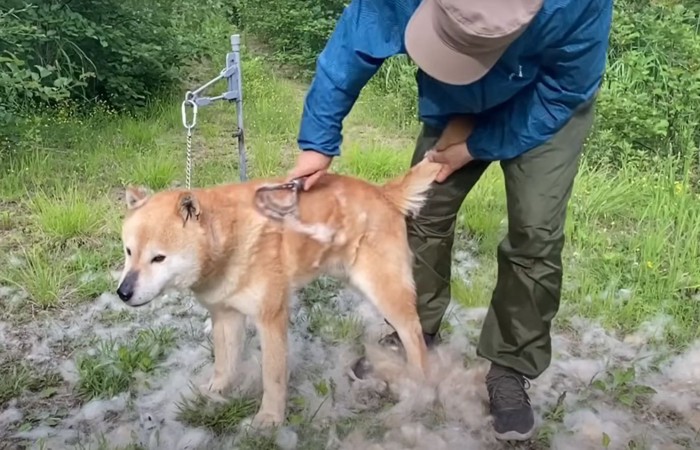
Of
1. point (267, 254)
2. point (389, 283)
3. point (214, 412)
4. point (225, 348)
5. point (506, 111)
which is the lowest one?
point (214, 412)

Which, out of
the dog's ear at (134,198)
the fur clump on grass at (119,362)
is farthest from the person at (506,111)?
the fur clump on grass at (119,362)

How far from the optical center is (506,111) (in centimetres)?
313

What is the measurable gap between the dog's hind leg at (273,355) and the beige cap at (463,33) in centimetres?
115

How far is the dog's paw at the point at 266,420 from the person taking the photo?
3.22 meters

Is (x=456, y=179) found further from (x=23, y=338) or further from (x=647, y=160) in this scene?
(x=647, y=160)

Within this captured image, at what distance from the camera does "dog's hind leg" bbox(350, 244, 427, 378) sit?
3436 millimetres

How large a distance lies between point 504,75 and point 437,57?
0.39 m

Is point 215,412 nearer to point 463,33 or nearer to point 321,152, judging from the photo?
point 321,152

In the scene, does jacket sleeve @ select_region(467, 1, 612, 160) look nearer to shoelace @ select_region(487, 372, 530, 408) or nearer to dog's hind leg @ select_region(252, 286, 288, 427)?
shoelace @ select_region(487, 372, 530, 408)

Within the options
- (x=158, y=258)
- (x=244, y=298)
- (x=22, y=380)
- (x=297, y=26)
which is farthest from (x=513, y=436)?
(x=297, y=26)

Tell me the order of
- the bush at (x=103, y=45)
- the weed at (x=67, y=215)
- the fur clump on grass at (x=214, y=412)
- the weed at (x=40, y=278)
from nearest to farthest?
1. the fur clump on grass at (x=214, y=412)
2. the weed at (x=40, y=278)
3. the weed at (x=67, y=215)
4. the bush at (x=103, y=45)

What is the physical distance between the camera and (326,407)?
3.43m

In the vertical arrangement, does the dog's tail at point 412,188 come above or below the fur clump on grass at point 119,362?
above

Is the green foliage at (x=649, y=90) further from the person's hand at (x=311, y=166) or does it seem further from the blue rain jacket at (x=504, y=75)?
the person's hand at (x=311, y=166)
